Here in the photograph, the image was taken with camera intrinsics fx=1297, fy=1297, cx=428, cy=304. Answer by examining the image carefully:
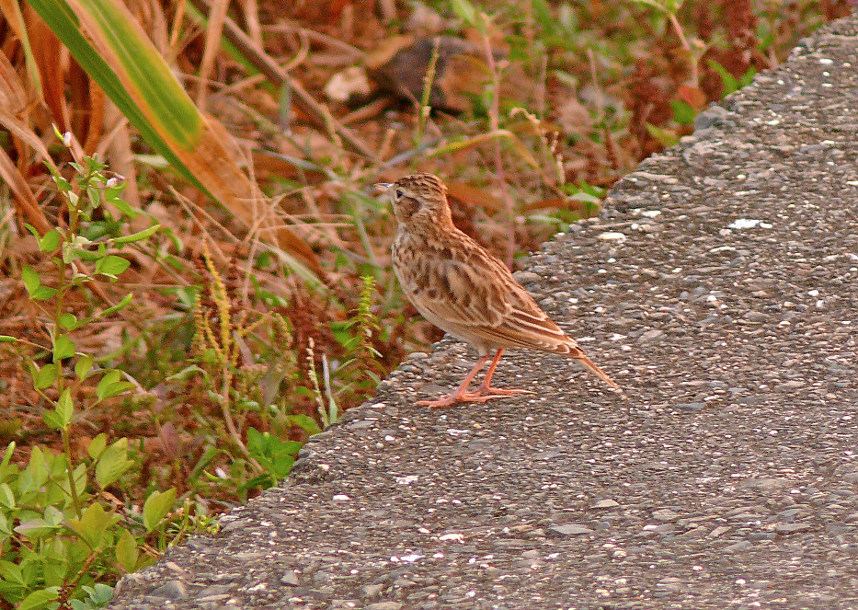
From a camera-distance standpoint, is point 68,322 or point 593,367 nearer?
point 68,322

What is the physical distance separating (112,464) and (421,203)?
1.57 meters

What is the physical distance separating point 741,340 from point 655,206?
102 cm

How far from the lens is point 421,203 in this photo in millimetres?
4582

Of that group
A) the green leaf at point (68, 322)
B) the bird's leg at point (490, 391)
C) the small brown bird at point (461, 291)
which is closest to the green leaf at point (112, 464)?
the green leaf at point (68, 322)

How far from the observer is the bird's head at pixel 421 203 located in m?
4.56

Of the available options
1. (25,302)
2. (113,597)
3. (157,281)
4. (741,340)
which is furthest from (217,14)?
(113,597)

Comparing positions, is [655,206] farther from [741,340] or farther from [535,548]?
[535,548]

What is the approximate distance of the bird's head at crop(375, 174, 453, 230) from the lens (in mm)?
4562

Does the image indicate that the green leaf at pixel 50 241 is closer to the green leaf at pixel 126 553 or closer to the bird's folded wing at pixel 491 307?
the green leaf at pixel 126 553

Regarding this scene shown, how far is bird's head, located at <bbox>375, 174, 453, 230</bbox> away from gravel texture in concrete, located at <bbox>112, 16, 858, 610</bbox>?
42 cm

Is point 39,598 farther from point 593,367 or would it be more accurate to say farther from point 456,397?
point 593,367

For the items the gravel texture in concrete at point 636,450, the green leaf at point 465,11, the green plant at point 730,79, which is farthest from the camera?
the green plant at point 730,79

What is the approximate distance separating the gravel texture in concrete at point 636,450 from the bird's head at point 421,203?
42 cm

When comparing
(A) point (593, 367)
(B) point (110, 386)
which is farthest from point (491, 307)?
(B) point (110, 386)
